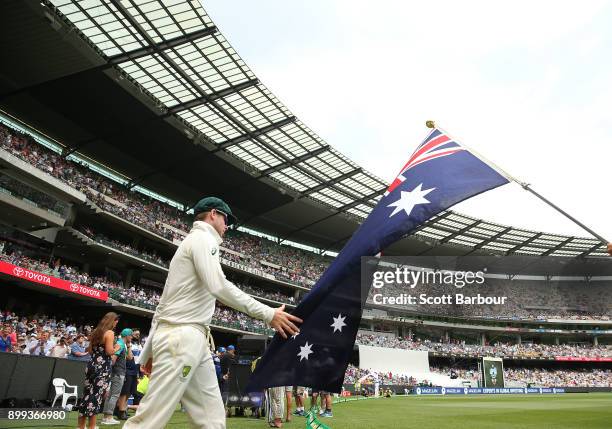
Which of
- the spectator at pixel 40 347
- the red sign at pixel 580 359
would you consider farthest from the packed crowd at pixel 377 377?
the spectator at pixel 40 347

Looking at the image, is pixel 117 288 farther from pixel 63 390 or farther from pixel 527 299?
pixel 527 299

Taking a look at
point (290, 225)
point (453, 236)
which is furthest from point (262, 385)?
point (453, 236)

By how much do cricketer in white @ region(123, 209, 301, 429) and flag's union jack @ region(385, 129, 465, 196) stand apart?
102 inches

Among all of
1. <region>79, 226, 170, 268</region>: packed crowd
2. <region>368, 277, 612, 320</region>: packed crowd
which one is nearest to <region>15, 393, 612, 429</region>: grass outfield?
<region>79, 226, 170, 268</region>: packed crowd

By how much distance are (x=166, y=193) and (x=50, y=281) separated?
1725 centimetres

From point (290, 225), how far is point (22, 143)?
27.4 m

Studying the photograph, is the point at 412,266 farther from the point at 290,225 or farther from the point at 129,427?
the point at 129,427

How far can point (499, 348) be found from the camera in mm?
57344

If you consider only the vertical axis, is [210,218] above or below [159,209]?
below

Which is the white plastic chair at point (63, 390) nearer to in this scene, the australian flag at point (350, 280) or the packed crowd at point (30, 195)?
the australian flag at point (350, 280)

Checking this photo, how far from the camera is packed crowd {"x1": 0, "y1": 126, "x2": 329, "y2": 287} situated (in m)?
28.3

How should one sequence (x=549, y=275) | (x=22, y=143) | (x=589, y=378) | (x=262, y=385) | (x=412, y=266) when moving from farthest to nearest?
1. (x=549, y=275)
2. (x=412, y=266)
3. (x=589, y=378)
4. (x=22, y=143)
5. (x=262, y=385)

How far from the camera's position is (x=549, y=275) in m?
64.5

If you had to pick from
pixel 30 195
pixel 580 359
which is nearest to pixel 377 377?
pixel 580 359
